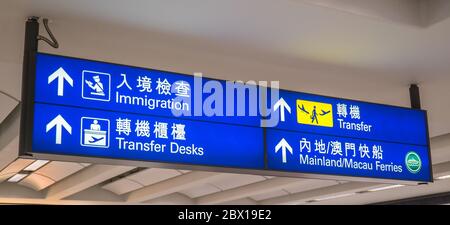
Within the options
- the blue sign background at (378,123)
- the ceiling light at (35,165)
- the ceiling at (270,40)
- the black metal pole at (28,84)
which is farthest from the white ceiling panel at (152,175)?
the black metal pole at (28,84)

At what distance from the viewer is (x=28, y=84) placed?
4117 mm

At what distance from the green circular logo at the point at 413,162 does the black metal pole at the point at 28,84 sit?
3.18m

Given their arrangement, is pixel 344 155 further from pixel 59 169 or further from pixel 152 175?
pixel 59 169

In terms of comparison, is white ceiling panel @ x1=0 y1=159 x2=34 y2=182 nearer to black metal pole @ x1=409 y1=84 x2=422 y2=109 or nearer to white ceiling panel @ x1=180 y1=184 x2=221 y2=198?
white ceiling panel @ x1=180 y1=184 x2=221 y2=198

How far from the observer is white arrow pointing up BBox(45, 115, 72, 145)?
405 cm

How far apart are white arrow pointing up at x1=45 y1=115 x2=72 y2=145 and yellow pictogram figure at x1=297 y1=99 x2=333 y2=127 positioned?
75.0 inches

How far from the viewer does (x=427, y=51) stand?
5242 millimetres

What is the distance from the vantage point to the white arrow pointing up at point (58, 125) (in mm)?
4051

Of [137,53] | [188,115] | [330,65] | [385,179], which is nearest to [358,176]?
[385,179]

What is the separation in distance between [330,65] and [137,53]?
1765mm

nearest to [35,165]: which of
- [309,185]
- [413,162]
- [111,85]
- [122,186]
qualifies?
[122,186]

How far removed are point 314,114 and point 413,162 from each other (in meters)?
1.05

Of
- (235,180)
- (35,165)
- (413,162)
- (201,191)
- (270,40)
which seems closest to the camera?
(270,40)

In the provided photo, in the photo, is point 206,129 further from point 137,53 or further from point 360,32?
point 360,32
